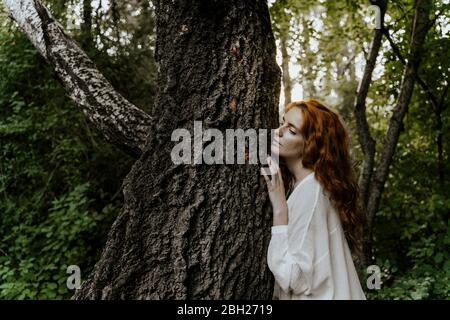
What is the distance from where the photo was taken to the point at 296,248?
198 centimetres

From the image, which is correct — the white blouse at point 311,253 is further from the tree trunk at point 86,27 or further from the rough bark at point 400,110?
the tree trunk at point 86,27

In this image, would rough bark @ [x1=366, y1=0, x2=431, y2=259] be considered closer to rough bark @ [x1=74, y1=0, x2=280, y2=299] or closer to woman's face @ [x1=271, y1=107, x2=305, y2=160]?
woman's face @ [x1=271, y1=107, x2=305, y2=160]

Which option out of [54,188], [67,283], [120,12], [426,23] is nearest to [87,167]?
[54,188]

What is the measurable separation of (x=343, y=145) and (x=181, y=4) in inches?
40.2

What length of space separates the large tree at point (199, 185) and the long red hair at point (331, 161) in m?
0.24

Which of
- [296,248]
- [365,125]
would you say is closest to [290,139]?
[296,248]

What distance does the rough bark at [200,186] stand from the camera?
1812 mm

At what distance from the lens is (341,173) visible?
226 cm

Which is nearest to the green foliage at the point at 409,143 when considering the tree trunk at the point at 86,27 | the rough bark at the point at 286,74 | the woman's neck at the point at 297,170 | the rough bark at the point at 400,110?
the rough bark at the point at 400,110

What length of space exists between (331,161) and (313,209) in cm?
28

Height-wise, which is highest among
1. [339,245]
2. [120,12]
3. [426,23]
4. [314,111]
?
[120,12]

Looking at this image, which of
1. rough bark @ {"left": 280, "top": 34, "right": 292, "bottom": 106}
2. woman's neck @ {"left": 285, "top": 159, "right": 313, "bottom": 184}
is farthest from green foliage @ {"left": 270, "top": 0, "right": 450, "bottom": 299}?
woman's neck @ {"left": 285, "top": 159, "right": 313, "bottom": 184}

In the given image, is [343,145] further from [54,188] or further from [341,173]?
[54,188]

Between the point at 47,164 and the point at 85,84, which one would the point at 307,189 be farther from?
the point at 47,164
